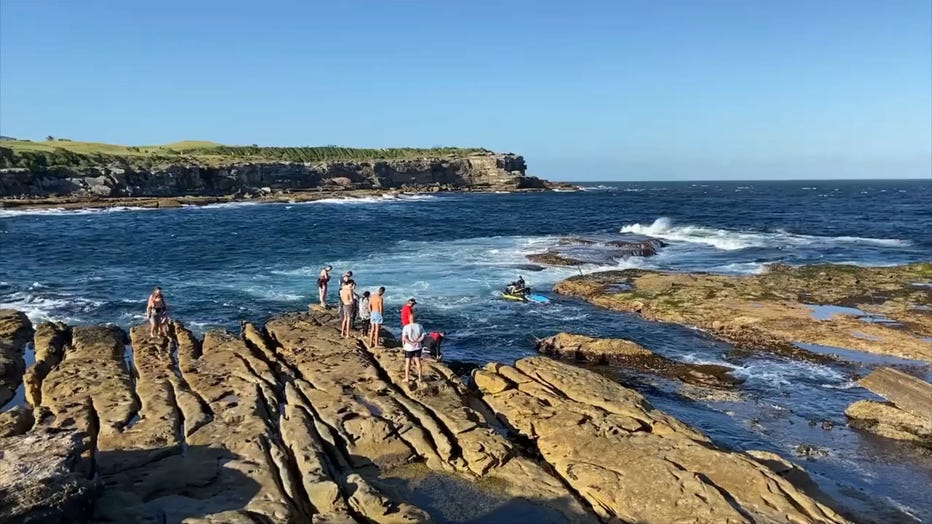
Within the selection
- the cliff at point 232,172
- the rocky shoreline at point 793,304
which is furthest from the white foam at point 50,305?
the cliff at point 232,172

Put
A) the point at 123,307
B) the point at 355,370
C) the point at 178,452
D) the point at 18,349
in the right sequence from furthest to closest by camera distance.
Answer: the point at 123,307 < the point at 18,349 < the point at 355,370 < the point at 178,452

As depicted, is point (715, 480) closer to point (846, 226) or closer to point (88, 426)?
point (88, 426)

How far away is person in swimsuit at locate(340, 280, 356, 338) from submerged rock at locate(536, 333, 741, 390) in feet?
22.4

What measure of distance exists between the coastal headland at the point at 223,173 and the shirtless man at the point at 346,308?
77.0 meters

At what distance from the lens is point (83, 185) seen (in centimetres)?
9600

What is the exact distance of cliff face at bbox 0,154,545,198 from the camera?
93625 mm

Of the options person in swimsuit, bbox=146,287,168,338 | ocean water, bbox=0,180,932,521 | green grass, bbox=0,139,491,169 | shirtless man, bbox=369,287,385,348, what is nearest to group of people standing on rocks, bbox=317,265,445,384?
shirtless man, bbox=369,287,385,348

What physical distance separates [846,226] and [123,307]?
72097 millimetres

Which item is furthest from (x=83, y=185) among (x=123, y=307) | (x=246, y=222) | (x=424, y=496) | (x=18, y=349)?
(x=424, y=496)

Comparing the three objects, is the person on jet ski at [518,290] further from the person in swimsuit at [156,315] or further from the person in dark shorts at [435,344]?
the person in swimsuit at [156,315]

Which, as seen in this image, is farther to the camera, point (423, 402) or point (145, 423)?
point (423, 402)

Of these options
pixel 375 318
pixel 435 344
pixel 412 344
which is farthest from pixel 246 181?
pixel 412 344

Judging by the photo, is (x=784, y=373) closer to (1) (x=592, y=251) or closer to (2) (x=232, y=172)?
(1) (x=592, y=251)

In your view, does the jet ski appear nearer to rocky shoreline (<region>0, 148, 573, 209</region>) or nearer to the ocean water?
the ocean water
